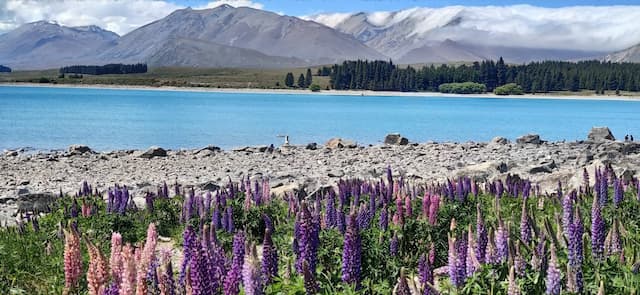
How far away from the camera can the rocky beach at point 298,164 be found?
20297mm

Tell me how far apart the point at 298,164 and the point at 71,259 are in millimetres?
24041

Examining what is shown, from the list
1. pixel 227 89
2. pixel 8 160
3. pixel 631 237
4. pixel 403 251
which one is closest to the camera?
pixel 631 237

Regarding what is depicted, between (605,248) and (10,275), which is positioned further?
(10,275)

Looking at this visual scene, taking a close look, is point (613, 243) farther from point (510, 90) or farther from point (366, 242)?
point (510, 90)

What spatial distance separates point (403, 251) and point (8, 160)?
27153mm

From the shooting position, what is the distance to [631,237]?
7.44 metres

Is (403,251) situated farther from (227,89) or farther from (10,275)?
(227,89)

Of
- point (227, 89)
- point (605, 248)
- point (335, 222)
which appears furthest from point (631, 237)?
point (227, 89)

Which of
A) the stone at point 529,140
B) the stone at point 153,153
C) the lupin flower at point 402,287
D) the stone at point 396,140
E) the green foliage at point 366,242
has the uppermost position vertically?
the lupin flower at point 402,287

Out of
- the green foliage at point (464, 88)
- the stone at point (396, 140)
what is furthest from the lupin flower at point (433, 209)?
the green foliage at point (464, 88)

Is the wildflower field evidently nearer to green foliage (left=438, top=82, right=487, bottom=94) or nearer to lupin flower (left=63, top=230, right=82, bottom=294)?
lupin flower (left=63, top=230, right=82, bottom=294)

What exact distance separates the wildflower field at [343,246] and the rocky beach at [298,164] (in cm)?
517

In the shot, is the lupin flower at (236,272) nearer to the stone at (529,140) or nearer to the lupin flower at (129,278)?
the lupin flower at (129,278)

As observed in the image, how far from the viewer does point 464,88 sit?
196125 mm
